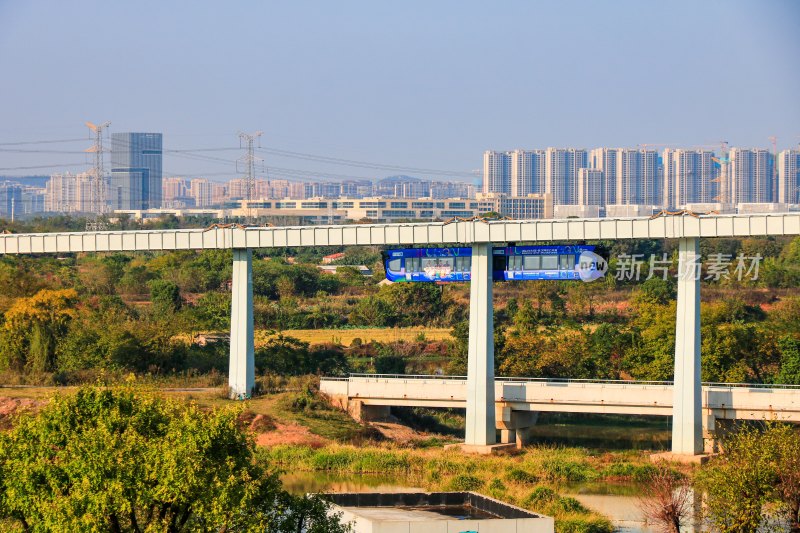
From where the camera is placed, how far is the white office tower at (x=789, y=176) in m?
165

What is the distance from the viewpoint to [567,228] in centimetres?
3934

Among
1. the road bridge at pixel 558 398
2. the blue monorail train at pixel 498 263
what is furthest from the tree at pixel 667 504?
the blue monorail train at pixel 498 263

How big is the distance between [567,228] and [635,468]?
7646mm

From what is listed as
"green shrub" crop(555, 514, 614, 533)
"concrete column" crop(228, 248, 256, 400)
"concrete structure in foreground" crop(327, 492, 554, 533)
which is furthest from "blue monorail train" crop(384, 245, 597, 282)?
"concrete structure in foreground" crop(327, 492, 554, 533)

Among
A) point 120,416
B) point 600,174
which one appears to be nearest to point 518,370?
point 120,416

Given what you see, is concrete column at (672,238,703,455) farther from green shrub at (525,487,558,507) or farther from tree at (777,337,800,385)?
tree at (777,337,800,385)

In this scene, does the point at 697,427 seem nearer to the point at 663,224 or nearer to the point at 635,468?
the point at 635,468

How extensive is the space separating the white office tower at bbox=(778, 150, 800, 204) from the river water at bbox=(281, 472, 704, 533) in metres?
136

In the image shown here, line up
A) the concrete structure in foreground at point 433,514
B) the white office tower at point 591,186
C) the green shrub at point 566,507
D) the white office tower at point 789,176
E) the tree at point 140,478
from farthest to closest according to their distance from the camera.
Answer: the white office tower at point 591,186 → the white office tower at point 789,176 → the green shrub at point 566,507 → the concrete structure in foreground at point 433,514 → the tree at point 140,478

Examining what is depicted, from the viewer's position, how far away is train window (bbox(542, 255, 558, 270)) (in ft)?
134

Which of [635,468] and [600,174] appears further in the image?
[600,174]
